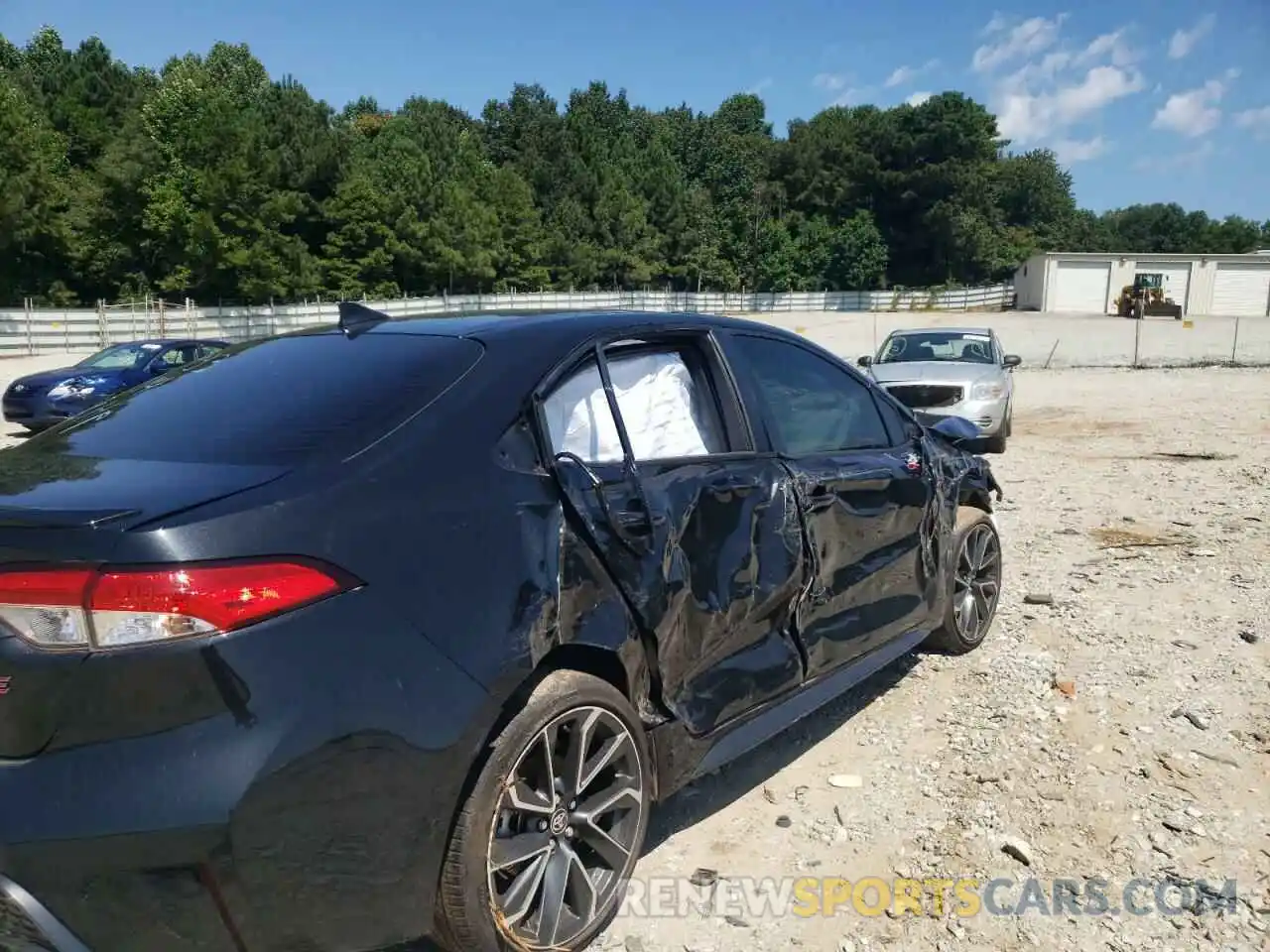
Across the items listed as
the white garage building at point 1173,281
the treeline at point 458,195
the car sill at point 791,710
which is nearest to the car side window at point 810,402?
the car sill at point 791,710

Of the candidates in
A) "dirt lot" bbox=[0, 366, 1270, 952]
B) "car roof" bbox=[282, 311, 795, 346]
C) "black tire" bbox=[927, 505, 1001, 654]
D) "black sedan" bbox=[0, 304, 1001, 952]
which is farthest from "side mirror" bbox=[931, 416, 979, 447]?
"car roof" bbox=[282, 311, 795, 346]

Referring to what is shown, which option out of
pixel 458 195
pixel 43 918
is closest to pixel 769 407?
pixel 43 918

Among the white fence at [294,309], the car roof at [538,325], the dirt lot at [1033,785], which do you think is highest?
the car roof at [538,325]

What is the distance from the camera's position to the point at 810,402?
3941mm

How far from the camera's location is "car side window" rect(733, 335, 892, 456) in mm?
3666

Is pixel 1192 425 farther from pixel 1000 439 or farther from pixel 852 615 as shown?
pixel 852 615

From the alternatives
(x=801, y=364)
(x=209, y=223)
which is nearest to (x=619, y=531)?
(x=801, y=364)

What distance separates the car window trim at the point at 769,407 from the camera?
3.54 meters

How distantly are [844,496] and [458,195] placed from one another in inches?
2430

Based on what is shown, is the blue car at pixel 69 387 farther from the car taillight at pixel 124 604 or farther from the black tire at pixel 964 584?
the car taillight at pixel 124 604

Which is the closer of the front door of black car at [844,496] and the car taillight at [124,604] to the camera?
the car taillight at [124,604]

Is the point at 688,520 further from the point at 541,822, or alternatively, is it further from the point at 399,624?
the point at 399,624

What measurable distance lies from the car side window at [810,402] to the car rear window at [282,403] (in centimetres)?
119

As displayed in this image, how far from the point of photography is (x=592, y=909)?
2.75m
